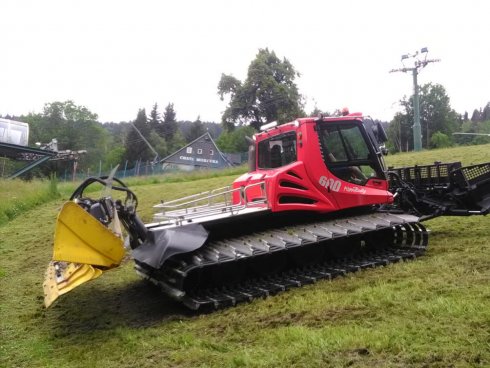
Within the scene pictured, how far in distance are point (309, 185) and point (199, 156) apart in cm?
4606

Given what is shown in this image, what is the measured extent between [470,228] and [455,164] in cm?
129

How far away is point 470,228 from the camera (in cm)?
881

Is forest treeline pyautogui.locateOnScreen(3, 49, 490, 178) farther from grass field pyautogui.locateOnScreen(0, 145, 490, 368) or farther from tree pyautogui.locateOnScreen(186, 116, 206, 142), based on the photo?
grass field pyautogui.locateOnScreen(0, 145, 490, 368)

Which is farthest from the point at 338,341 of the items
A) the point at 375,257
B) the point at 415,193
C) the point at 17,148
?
the point at 17,148

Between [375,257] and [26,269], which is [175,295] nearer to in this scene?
[375,257]

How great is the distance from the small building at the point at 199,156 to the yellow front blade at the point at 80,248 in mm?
41694

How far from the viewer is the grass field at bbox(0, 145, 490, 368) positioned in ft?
12.5

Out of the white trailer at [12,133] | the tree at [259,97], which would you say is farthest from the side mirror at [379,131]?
the tree at [259,97]

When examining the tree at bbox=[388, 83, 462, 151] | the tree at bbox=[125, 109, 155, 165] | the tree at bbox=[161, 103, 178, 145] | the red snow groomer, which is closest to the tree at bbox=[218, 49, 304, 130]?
the tree at bbox=[125, 109, 155, 165]

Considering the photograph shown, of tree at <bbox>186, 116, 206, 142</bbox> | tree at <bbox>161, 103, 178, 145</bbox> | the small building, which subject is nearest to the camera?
the small building

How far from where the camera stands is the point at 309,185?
699 centimetres

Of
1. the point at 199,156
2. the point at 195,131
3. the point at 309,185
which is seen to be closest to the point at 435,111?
the point at 195,131

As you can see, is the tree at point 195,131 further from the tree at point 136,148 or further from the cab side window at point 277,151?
the cab side window at point 277,151

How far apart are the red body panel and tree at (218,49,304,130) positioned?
35.2 metres
